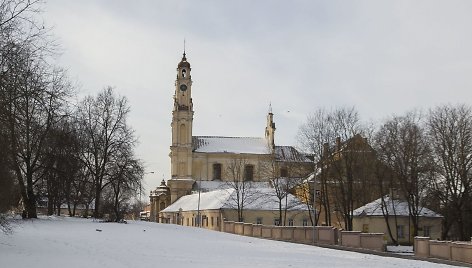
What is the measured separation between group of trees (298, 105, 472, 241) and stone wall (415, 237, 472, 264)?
37.7 ft

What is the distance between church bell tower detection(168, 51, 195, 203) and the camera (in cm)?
11331

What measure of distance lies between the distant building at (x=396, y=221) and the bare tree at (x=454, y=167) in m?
7.45

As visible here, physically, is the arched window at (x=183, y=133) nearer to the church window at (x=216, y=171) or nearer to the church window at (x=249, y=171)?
the church window at (x=216, y=171)

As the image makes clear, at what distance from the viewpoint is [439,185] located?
52.5 m

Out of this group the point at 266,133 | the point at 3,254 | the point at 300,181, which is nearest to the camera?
the point at 3,254

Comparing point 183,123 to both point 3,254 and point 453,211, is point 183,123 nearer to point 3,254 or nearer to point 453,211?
point 453,211

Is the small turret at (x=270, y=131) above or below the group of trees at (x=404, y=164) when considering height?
above

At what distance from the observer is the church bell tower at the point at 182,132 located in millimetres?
113312

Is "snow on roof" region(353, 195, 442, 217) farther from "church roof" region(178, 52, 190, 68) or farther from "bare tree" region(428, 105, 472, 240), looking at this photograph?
"church roof" region(178, 52, 190, 68)

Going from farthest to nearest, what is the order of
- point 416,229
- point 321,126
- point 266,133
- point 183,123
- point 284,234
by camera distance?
point 266,133 → point 183,123 → point 321,126 → point 416,229 → point 284,234

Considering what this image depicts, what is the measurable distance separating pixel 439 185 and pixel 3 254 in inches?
1629

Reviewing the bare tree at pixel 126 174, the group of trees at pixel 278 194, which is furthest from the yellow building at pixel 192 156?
the bare tree at pixel 126 174

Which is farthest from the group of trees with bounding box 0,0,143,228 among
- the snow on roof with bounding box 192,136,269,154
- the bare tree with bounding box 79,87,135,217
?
the snow on roof with bounding box 192,136,269,154

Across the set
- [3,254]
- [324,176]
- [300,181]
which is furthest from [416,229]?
[3,254]
